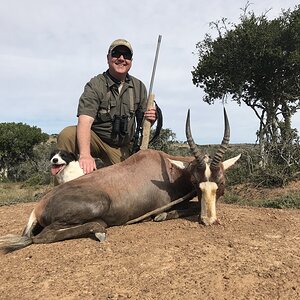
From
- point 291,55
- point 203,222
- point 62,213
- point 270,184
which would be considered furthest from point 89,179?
point 291,55

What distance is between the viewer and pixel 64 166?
22.7 feet

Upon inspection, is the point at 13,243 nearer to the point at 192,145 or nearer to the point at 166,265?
the point at 166,265

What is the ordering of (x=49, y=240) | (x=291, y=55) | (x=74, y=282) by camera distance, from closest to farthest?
(x=74, y=282) → (x=49, y=240) → (x=291, y=55)

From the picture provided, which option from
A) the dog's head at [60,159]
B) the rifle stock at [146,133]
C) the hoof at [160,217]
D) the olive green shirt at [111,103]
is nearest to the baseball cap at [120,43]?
the olive green shirt at [111,103]

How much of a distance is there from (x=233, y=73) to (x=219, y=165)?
1442 centimetres

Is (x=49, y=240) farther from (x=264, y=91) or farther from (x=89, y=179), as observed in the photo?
(x=264, y=91)

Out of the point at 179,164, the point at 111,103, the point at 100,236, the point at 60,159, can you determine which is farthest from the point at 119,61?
the point at 100,236

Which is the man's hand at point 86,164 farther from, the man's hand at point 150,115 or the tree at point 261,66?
the tree at point 261,66

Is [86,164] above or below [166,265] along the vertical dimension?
above

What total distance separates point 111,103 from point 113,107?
0.09 meters

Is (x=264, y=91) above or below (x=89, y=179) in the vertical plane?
above

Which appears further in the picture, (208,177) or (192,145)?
(192,145)

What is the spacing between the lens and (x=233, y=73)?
18.8m

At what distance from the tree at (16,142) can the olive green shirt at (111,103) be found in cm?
2277
